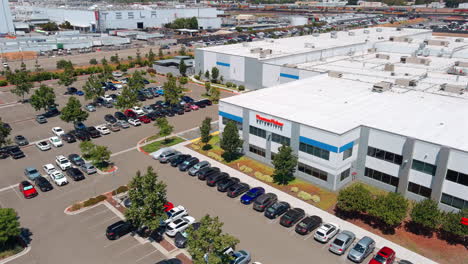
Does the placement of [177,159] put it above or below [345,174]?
below

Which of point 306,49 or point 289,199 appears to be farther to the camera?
point 306,49

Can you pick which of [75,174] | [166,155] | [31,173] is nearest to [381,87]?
[166,155]

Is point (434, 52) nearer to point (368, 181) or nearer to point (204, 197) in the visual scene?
point (368, 181)

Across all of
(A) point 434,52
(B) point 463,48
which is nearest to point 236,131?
(A) point 434,52

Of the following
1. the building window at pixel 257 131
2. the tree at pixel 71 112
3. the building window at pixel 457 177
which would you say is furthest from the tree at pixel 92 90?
the building window at pixel 457 177

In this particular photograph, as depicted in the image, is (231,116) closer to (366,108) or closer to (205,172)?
(205,172)
